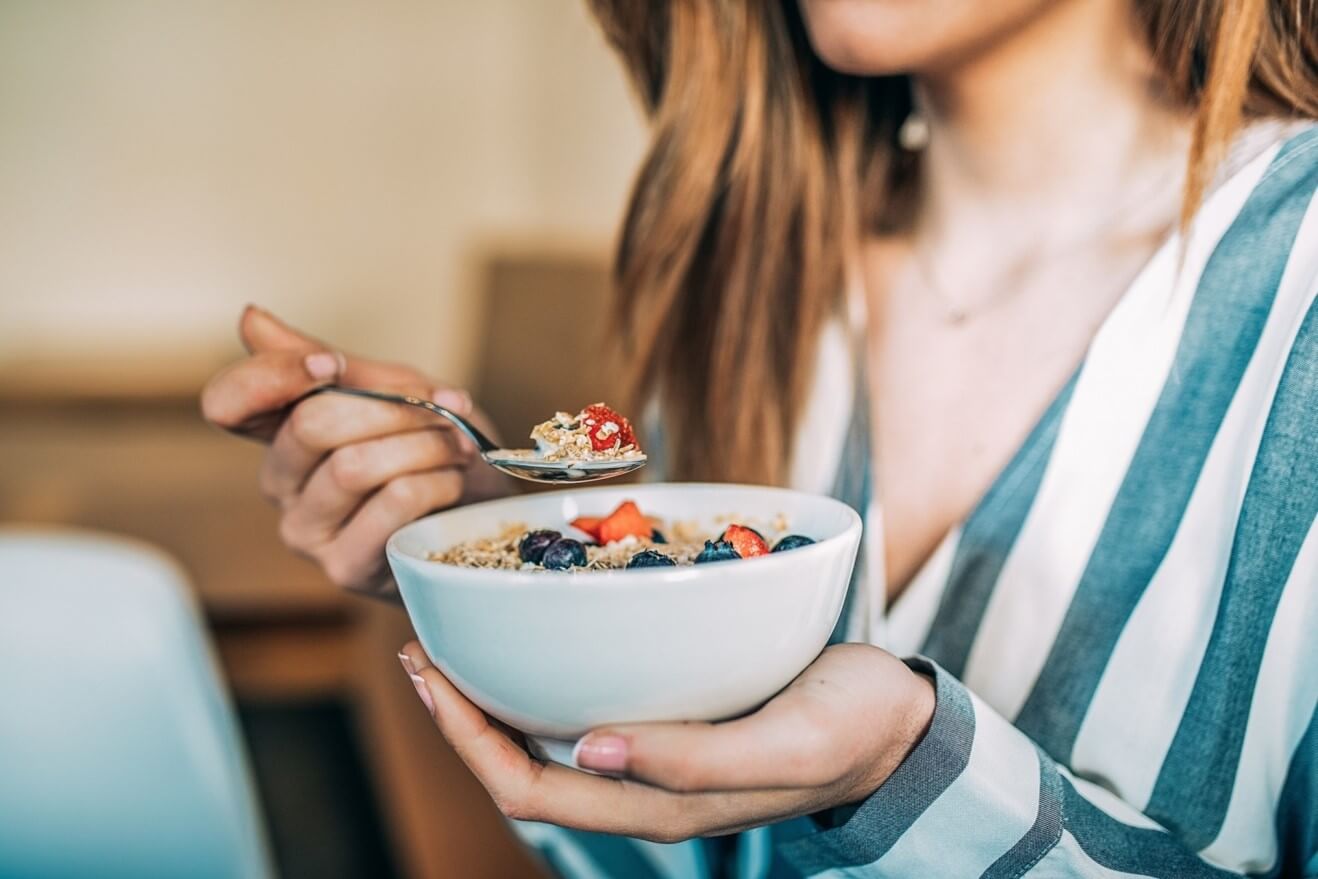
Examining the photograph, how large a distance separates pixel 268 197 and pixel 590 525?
14.0 feet

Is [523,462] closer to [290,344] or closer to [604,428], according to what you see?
[604,428]

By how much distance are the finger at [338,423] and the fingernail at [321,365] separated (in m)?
0.02

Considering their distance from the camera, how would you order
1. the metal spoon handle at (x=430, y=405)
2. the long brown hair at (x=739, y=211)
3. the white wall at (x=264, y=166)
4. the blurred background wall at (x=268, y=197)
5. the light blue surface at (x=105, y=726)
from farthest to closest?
the white wall at (x=264, y=166), the blurred background wall at (x=268, y=197), the long brown hair at (x=739, y=211), the light blue surface at (x=105, y=726), the metal spoon handle at (x=430, y=405)

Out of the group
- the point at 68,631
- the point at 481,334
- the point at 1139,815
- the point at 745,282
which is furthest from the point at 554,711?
the point at 481,334

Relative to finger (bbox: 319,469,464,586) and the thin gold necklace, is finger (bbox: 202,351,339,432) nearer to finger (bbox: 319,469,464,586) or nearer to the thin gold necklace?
finger (bbox: 319,469,464,586)

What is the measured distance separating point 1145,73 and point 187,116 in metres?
4.31

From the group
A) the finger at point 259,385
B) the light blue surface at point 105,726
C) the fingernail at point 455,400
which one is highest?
the finger at point 259,385

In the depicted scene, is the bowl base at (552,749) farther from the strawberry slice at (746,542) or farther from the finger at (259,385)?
the finger at (259,385)

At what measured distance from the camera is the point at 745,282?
1.04m

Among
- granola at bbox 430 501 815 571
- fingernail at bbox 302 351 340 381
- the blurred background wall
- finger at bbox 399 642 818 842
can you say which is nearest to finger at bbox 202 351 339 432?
fingernail at bbox 302 351 340 381

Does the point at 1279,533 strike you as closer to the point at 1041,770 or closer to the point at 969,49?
the point at 1041,770

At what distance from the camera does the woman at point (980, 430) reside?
1.86ft

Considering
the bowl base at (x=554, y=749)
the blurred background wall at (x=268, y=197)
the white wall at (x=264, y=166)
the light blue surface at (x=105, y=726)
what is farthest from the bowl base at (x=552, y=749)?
the white wall at (x=264, y=166)

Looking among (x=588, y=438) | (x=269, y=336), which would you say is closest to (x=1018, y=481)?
(x=588, y=438)
